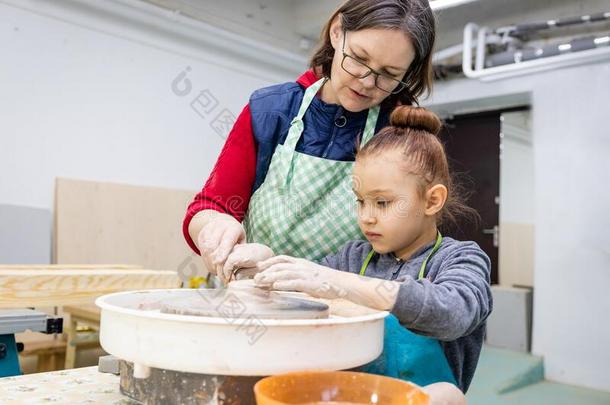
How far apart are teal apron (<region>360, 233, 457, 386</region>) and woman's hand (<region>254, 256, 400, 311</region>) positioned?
12 centimetres

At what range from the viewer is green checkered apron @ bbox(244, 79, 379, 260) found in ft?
4.60

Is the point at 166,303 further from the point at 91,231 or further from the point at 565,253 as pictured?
the point at 565,253

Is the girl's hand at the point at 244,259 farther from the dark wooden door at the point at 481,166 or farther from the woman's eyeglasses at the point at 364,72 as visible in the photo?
the dark wooden door at the point at 481,166

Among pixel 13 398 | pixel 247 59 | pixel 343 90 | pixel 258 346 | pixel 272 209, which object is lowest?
pixel 13 398

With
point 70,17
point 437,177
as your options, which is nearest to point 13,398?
point 437,177

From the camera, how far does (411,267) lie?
1.22 meters

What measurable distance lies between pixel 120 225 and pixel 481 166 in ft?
11.4

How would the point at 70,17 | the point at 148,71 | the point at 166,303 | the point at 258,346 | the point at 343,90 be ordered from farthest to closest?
the point at 148,71
the point at 70,17
the point at 343,90
the point at 166,303
the point at 258,346

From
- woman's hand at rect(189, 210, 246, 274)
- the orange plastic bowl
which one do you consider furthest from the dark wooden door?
the orange plastic bowl

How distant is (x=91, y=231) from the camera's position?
4.01 metres

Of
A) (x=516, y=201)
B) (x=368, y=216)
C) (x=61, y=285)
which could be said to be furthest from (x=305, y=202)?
(x=516, y=201)

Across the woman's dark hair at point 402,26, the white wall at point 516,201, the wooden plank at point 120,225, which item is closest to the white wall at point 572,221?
the white wall at point 516,201

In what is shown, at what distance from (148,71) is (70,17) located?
684 millimetres

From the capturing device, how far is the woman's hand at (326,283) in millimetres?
871
